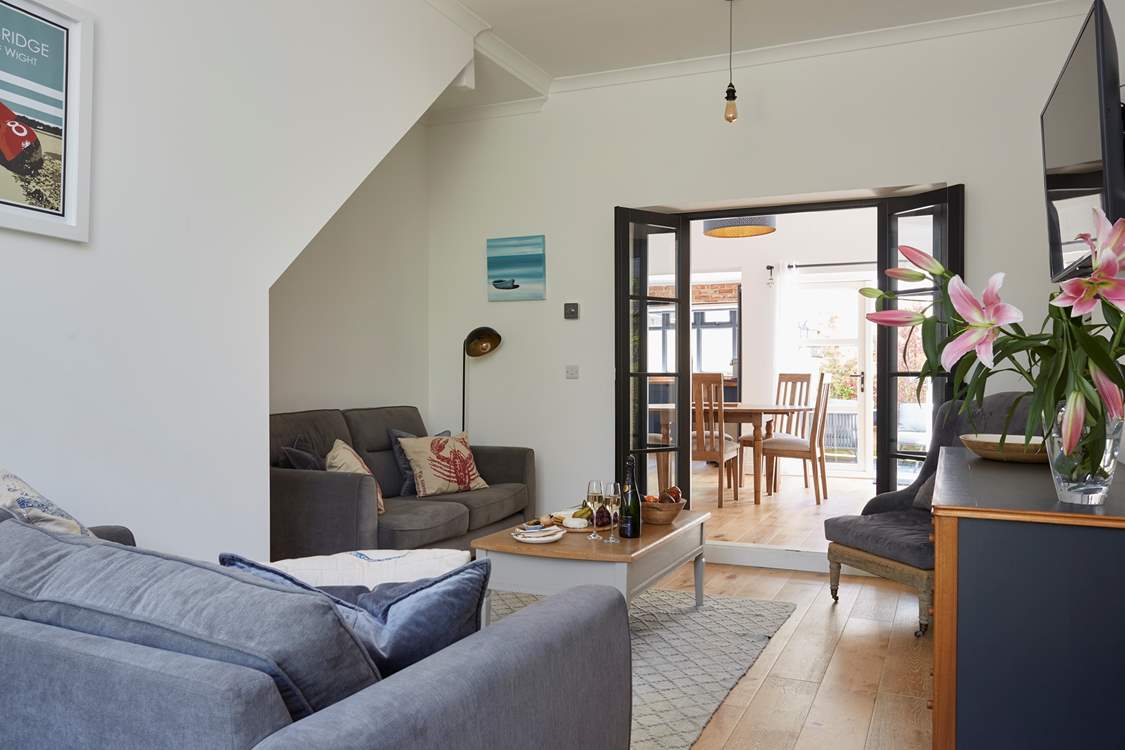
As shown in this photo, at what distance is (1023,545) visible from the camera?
1.71m

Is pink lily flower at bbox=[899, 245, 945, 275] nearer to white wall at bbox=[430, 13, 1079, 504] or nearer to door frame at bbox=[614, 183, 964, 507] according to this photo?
door frame at bbox=[614, 183, 964, 507]

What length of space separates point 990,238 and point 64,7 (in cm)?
411

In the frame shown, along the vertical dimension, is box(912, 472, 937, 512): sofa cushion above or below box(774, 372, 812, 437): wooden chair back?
below

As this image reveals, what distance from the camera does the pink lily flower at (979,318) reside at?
162cm

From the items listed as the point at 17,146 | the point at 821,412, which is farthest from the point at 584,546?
the point at 821,412

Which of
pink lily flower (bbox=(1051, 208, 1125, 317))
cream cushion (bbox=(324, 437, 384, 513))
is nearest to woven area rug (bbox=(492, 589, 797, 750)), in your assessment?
A: cream cushion (bbox=(324, 437, 384, 513))

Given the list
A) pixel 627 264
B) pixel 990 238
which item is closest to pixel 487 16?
pixel 627 264

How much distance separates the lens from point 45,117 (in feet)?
7.73

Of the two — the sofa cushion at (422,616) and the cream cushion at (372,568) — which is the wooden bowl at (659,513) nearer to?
the cream cushion at (372,568)

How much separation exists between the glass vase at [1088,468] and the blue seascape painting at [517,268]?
12.7 feet

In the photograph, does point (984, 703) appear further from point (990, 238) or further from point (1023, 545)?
point (990, 238)

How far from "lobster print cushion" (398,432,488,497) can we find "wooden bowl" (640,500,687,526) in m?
1.41

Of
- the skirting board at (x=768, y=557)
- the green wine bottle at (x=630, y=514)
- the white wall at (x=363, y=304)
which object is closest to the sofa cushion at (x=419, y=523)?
the white wall at (x=363, y=304)

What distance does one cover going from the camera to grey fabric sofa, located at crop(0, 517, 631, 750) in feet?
3.16
